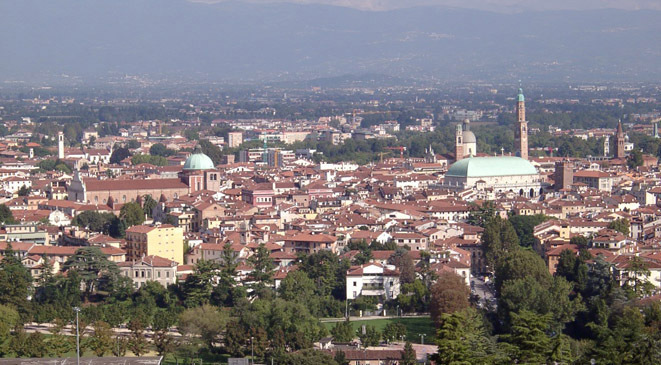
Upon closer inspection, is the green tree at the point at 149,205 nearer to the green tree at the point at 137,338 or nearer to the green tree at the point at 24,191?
the green tree at the point at 24,191

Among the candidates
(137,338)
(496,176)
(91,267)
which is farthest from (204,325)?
(496,176)

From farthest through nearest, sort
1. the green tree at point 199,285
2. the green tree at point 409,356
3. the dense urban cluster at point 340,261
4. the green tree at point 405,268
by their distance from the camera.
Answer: the green tree at point 405,268 → the green tree at point 199,285 → the dense urban cluster at point 340,261 → the green tree at point 409,356

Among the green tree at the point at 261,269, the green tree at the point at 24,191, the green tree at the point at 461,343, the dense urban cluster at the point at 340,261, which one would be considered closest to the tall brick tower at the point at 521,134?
the dense urban cluster at the point at 340,261

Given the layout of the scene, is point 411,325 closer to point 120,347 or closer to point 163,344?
point 163,344

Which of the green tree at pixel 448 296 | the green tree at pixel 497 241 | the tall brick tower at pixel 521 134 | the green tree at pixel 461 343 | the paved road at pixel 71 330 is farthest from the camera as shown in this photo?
the tall brick tower at pixel 521 134

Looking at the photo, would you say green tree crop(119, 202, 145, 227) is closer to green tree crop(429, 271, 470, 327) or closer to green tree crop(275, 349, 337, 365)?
green tree crop(429, 271, 470, 327)

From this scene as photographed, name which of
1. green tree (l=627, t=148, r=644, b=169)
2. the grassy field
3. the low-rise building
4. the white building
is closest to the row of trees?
the grassy field

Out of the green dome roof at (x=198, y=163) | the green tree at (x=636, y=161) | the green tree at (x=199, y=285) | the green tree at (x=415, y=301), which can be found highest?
the green dome roof at (x=198, y=163)
